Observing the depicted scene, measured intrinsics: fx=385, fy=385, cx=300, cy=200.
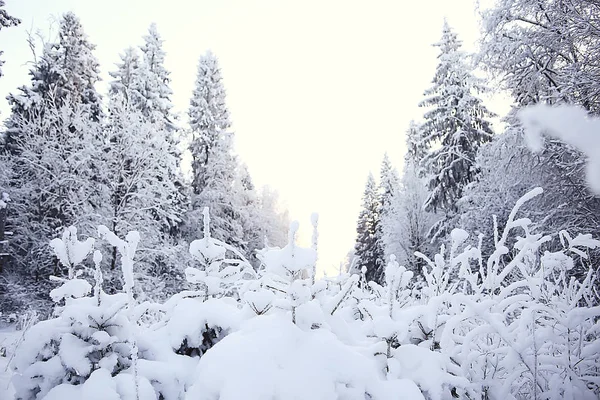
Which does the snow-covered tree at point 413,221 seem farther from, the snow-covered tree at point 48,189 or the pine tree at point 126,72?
the pine tree at point 126,72

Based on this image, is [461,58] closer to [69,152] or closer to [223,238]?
[223,238]

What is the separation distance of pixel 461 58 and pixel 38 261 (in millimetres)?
20179

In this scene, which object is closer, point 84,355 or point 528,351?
point 84,355

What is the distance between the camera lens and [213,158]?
23.6 m

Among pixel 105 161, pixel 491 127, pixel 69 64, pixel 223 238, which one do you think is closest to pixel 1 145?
pixel 69 64

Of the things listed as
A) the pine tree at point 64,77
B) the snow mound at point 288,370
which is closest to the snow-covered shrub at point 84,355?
the snow mound at point 288,370

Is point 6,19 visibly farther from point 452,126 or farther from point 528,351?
point 452,126

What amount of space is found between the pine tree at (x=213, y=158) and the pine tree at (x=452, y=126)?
36.5 feet

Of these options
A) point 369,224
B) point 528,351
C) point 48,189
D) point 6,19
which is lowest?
point 528,351

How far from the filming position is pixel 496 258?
2.34m

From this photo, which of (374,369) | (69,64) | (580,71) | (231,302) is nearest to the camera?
(374,369)

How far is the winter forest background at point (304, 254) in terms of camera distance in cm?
176

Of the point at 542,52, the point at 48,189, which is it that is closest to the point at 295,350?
the point at 542,52

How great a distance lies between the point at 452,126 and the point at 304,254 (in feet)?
61.1
